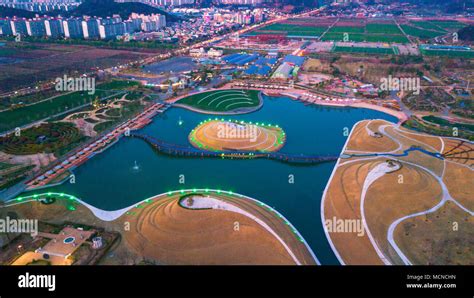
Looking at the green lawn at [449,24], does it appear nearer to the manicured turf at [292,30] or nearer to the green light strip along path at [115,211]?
the manicured turf at [292,30]

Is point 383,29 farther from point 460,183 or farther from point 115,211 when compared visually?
point 115,211

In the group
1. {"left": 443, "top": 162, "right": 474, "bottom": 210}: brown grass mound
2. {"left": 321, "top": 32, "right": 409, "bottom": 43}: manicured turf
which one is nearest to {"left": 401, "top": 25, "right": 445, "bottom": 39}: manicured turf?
{"left": 321, "top": 32, "right": 409, "bottom": 43}: manicured turf

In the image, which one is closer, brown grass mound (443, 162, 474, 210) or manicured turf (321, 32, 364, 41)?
brown grass mound (443, 162, 474, 210)

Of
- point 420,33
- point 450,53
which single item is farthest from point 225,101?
point 420,33

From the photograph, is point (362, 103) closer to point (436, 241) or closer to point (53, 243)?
point (436, 241)

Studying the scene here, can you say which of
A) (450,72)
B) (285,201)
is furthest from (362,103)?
(285,201)

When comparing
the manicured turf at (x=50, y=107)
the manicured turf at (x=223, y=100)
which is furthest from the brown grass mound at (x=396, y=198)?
the manicured turf at (x=50, y=107)

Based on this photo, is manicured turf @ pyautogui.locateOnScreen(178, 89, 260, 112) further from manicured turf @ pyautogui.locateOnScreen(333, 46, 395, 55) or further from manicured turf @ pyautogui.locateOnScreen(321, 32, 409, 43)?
manicured turf @ pyautogui.locateOnScreen(321, 32, 409, 43)
